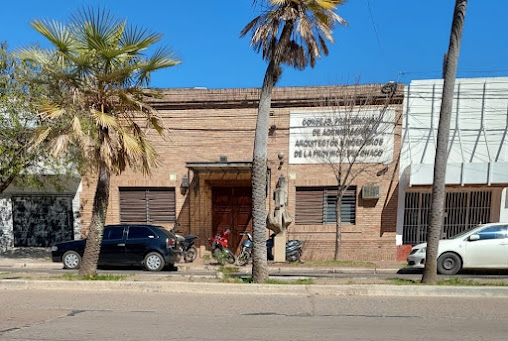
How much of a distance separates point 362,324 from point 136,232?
26.9 feet

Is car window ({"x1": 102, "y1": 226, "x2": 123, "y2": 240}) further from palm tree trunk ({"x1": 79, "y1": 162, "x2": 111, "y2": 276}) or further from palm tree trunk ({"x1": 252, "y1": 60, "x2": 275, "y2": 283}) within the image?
palm tree trunk ({"x1": 252, "y1": 60, "x2": 275, "y2": 283})

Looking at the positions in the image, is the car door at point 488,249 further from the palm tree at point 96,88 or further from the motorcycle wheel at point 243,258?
the palm tree at point 96,88

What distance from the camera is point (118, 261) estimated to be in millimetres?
11055

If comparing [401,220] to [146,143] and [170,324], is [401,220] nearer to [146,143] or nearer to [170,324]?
[146,143]

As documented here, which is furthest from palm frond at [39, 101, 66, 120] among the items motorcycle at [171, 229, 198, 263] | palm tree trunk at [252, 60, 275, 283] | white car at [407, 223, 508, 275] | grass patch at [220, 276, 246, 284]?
white car at [407, 223, 508, 275]

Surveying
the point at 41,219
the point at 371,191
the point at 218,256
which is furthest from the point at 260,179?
the point at 41,219

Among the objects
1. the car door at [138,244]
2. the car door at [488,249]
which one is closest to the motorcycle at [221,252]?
A: the car door at [138,244]

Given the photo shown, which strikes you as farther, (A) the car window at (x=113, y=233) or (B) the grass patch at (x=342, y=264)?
(B) the grass patch at (x=342, y=264)

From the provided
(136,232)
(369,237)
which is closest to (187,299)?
(136,232)

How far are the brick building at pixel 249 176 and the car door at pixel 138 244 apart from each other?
315 centimetres

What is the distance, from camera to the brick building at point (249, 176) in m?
13.4

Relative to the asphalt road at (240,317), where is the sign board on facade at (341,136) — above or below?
above

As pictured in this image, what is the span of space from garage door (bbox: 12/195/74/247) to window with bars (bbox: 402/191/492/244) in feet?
45.5

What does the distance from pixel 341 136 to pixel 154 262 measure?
8.01 meters
